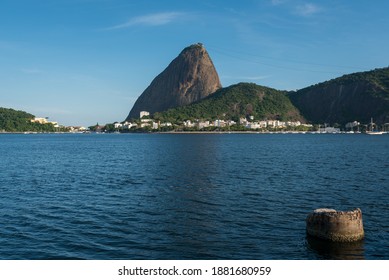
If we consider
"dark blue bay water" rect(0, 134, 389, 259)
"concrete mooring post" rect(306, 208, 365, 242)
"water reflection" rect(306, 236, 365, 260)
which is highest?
"concrete mooring post" rect(306, 208, 365, 242)

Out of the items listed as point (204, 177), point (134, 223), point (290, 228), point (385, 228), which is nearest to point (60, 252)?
point (134, 223)

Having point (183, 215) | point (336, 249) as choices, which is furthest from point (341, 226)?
point (183, 215)

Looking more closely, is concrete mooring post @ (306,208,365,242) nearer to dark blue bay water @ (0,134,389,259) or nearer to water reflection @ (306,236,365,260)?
water reflection @ (306,236,365,260)

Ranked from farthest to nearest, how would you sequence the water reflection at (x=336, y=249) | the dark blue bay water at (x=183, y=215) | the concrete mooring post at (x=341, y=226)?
the concrete mooring post at (x=341, y=226)
the dark blue bay water at (x=183, y=215)
the water reflection at (x=336, y=249)

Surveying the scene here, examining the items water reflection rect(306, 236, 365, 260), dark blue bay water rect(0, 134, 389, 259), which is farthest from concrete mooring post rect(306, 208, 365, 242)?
dark blue bay water rect(0, 134, 389, 259)

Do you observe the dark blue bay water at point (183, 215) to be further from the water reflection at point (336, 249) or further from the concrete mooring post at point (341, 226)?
the concrete mooring post at point (341, 226)

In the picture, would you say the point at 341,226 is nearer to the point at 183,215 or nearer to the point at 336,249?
the point at 336,249

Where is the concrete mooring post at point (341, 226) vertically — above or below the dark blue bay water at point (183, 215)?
above

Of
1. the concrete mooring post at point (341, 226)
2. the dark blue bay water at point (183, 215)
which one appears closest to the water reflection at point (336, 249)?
the dark blue bay water at point (183, 215)
